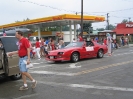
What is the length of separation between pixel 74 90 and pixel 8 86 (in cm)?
243

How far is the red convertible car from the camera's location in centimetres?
1292

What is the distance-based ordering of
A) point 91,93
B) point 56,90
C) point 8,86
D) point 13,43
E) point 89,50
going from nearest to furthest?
point 91,93
point 56,90
point 8,86
point 13,43
point 89,50

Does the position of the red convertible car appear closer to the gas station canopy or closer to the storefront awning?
the gas station canopy

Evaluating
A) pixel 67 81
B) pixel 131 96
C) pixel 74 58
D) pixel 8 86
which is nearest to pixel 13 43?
pixel 8 86

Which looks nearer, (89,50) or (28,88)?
(28,88)

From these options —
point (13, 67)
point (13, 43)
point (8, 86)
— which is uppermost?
point (13, 43)

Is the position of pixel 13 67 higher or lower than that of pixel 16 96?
higher

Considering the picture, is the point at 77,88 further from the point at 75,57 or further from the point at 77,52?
the point at 77,52

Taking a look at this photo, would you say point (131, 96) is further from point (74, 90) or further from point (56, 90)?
point (56, 90)

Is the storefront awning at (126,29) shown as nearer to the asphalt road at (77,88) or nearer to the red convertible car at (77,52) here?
the red convertible car at (77,52)

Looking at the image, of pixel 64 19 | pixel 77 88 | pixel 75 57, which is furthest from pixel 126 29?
pixel 77 88

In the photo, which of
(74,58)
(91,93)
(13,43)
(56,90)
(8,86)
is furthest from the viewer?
(74,58)

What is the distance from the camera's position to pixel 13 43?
8219 mm

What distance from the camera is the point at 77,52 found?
13.6 metres
